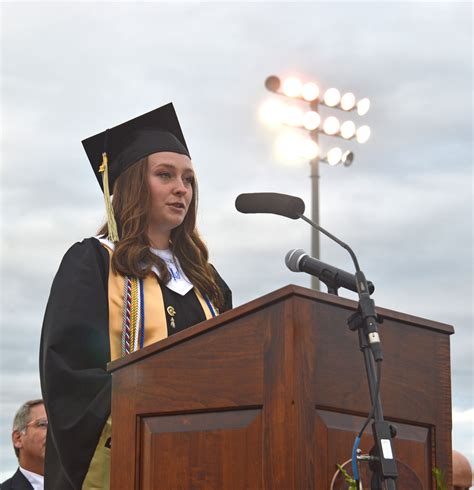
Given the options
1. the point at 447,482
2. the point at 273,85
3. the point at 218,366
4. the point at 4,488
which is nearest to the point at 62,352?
the point at 218,366

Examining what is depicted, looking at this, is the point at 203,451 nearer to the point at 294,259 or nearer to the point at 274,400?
the point at 274,400

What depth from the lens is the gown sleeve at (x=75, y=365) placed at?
3.40 metres

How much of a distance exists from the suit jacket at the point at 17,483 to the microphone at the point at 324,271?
4.20 meters

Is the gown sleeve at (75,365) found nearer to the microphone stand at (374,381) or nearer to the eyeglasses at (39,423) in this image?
the microphone stand at (374,381)

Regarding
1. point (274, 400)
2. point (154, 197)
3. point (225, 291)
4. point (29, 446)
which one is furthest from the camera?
point (29, 446)

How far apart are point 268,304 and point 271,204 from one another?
18.6 inches

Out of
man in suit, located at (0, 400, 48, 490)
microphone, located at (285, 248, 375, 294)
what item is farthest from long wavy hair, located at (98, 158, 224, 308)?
man in suit, located at (0, 400, 48, 490)

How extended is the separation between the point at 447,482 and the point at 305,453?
0.69 m

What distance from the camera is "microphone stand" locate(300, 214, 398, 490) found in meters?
2.39

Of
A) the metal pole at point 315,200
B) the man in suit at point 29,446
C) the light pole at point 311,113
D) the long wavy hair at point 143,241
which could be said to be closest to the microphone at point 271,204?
the long wavy hair at point 143,241

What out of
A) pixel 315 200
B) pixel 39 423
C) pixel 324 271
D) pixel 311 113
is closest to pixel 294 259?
pixel 324 271

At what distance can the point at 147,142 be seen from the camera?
4.40 m

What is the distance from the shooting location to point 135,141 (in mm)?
4445

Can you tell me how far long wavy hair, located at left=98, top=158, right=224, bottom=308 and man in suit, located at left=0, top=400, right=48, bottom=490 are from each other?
268cm
